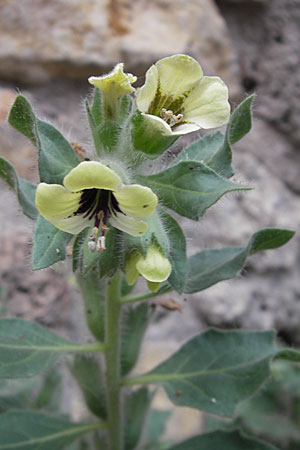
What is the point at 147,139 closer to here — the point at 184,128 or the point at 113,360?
the point at 184,128

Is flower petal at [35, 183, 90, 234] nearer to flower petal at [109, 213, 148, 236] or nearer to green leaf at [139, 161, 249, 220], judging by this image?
flower petal at [109, 213, 148, 236]

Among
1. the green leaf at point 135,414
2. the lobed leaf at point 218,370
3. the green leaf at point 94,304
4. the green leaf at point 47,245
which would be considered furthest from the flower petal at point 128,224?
the green leaf at point 135,414

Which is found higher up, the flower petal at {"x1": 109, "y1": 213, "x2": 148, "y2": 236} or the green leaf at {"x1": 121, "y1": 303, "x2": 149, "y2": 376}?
the flower petal at {"x1": 109, "y1": 213, "x2": 148, "y2": 236}

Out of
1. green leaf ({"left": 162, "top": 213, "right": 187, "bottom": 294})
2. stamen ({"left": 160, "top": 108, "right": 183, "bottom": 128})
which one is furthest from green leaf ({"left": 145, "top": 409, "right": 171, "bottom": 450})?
stamen ({"left": 160, "top": 108, "right": 183, "bottom": 128})

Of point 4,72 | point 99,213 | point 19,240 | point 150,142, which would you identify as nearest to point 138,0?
point 4,72

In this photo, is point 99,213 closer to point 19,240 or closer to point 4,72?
point 19,240

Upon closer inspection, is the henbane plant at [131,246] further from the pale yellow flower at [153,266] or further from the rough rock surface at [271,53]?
the rough rock surface at [271,53]

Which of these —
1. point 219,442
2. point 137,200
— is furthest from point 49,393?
point 137,200
